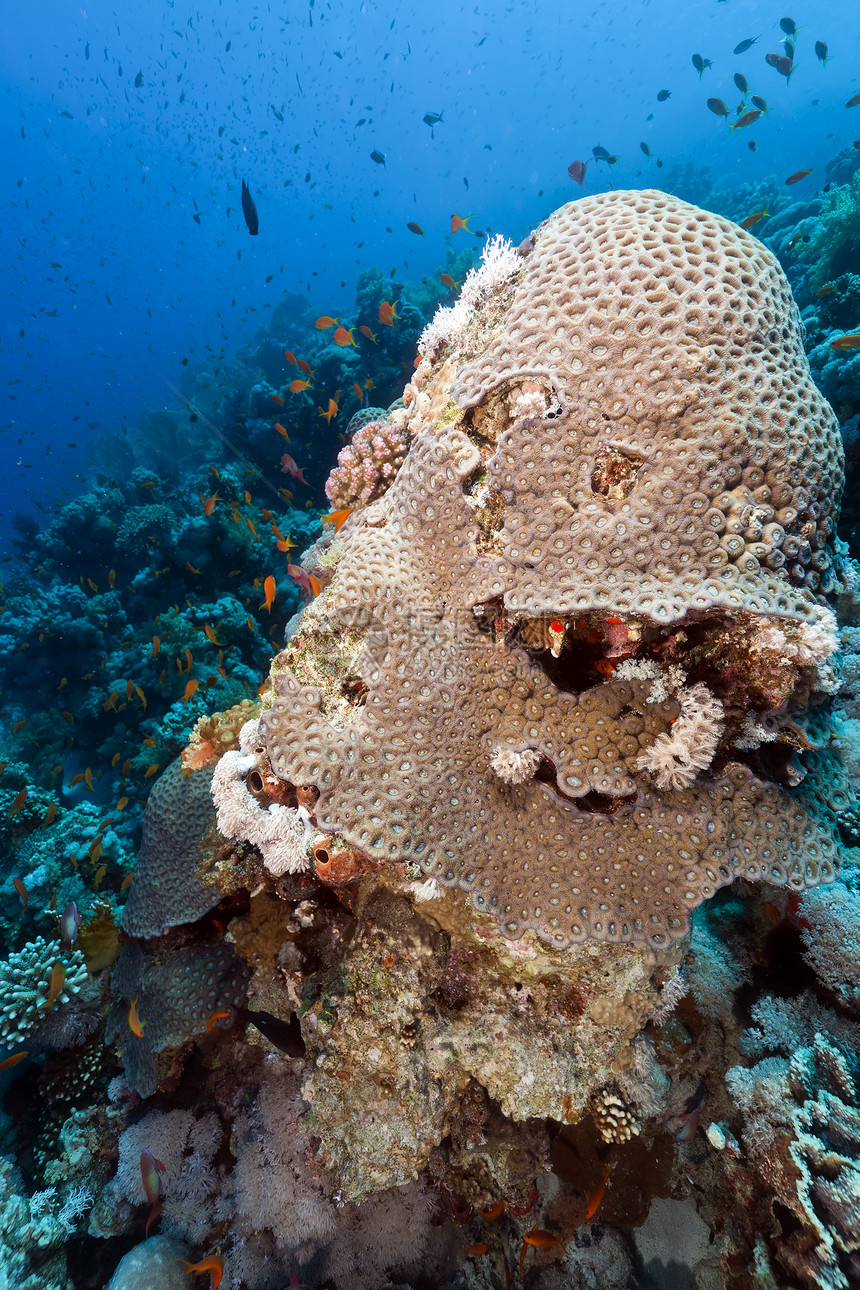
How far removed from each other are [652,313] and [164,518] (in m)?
13.3

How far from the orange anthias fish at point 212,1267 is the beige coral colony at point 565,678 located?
1.19 metres

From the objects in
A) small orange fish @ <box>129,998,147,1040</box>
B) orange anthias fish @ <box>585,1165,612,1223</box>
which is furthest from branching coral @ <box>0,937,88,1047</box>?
orange anthias fish @ <box>585,1165,612,1223</box>

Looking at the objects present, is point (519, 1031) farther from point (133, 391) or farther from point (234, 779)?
point (133, 391)

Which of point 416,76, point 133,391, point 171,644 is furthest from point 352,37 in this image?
point 171,644

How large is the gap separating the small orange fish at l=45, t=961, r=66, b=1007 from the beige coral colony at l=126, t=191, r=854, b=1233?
10.1 feet

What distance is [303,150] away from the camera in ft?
325

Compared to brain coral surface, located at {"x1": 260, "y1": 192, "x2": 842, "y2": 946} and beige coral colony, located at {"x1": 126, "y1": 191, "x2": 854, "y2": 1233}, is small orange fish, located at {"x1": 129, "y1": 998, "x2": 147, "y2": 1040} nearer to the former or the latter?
beige coral colony, located at {"x1": 126, "y1": 191, "x2": 854, "y2": 1233}

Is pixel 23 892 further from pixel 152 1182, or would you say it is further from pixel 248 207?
pixel 248 207

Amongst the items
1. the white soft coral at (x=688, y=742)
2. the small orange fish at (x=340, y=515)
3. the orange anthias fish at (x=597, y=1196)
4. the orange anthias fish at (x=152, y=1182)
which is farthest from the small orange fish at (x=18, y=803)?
the white soft coral at (x=688, y=742)

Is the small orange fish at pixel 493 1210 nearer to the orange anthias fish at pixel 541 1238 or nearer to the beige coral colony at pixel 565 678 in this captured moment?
the orange anthias fish at pixel 541 1238

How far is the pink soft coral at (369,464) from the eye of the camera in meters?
4.32

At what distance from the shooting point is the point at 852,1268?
2686mm

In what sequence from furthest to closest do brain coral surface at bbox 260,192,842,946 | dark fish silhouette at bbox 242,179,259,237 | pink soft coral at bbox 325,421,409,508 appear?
dark fish silhouette at bbox 242,179,259,237 → pink soft coral at bbox 325,421,409,508 → brain coral surface at bbox 260,192,842,946

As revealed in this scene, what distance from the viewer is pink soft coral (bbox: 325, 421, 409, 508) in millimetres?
4316
